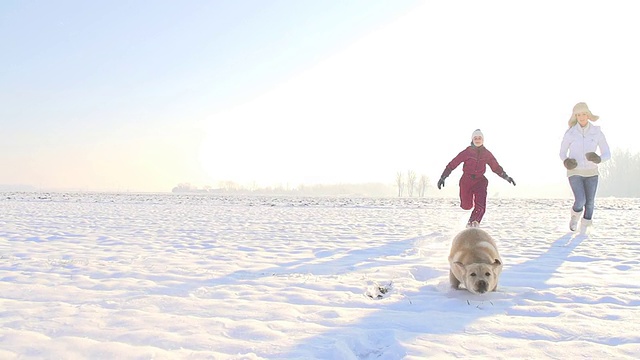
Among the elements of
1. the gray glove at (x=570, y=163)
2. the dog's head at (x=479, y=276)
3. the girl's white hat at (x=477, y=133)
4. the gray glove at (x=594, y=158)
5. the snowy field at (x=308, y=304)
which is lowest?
the snowy field at (x=308, y=304)

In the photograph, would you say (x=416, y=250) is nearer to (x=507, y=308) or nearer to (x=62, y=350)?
(x=507, y=308)

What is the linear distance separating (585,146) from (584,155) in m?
0.19

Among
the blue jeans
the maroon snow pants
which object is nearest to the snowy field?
the maroon snow pants

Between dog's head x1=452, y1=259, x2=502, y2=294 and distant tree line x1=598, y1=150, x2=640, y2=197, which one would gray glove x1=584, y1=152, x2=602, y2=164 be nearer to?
dog's head x1=452, y1=259, x2=502, y2=294

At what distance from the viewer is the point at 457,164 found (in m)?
9.21

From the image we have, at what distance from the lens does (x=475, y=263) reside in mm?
4191

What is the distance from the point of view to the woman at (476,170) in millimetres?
9070

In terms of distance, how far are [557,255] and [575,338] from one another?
14.0 ft

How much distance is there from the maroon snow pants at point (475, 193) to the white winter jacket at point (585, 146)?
6.26 ft

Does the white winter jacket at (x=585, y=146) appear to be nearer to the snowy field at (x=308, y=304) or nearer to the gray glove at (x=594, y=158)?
the gray glove at (x=594, y=158)

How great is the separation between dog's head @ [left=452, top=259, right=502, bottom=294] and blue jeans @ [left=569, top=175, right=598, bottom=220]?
604cm

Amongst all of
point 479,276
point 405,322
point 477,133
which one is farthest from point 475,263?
point 477,133

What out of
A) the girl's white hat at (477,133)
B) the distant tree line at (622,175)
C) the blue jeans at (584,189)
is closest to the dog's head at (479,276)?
the girl's white hat at (477,133)

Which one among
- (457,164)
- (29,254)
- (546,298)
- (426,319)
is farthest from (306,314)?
(457,164)
